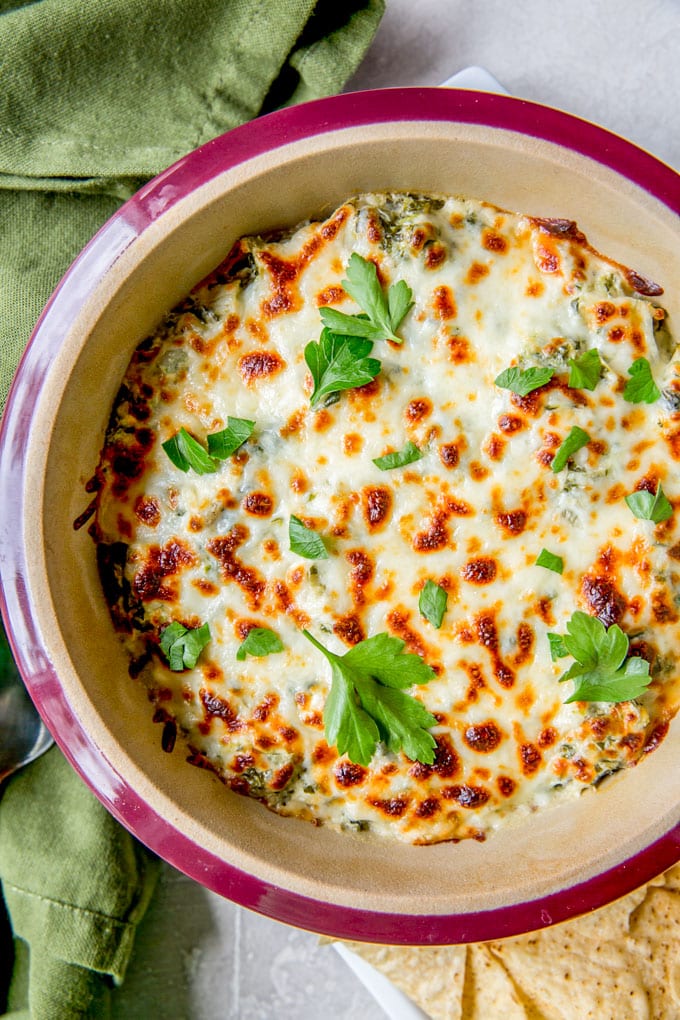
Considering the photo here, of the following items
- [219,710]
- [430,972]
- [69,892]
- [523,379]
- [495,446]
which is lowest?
[69,892]

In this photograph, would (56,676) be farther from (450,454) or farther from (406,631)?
(450,454)

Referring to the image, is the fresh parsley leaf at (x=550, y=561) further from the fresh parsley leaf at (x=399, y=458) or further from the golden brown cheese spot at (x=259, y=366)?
the golden brown cheese spot at (x=259, y=366)

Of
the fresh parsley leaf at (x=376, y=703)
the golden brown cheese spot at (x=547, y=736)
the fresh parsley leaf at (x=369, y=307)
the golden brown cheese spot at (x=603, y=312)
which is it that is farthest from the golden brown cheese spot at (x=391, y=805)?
the golden brown cheese spot at (x=603, y=312)

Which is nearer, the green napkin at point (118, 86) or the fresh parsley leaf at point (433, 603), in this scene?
the fresh parsley leaf at point (433, 603)

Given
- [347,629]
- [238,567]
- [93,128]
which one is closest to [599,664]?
[347,629]

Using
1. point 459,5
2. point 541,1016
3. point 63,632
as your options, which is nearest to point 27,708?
point 63,632

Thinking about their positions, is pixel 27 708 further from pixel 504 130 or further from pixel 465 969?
pixel 504 130

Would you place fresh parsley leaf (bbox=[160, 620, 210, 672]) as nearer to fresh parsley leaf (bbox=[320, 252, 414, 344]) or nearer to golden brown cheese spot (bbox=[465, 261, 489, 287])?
fresh parsley leaf (bbox=[320, 252, 414, 344])
